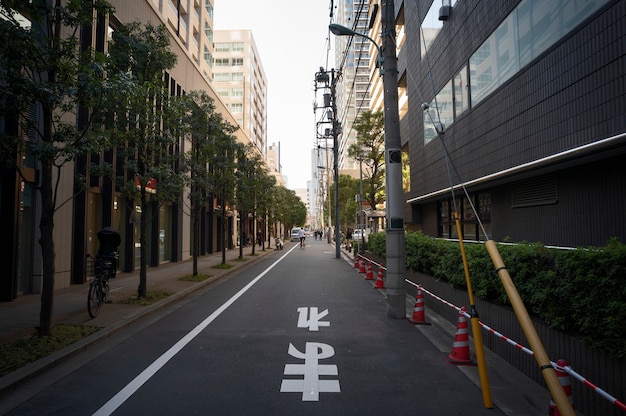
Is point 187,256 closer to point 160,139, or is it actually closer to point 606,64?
point 160,139

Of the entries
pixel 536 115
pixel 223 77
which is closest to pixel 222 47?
pixel 223 77

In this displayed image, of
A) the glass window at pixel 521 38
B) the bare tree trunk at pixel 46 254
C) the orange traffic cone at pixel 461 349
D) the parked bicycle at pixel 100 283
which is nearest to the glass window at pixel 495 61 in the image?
the glass window at pixel 521 38

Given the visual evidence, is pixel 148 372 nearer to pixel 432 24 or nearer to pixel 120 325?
pixel 120 325

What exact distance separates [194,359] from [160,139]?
676cm

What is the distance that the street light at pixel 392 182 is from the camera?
902cm

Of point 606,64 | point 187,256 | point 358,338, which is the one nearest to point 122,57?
point 358,338

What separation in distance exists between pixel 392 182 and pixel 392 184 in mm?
47

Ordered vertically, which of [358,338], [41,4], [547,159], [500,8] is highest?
[500,8]

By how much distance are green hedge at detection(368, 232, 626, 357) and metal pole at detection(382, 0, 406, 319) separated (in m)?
2.41

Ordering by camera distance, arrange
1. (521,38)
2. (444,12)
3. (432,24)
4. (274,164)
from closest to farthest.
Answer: (521,38) < (444,12) < (432,24) < (274,164)

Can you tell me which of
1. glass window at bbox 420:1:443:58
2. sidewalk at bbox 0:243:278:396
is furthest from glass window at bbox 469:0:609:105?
sidewalk at bbox 0:243:278:396

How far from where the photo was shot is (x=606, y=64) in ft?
22.0

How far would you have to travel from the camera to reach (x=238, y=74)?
221 feet

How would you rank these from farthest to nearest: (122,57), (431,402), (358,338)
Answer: (122,57) < (358,338) < (431,402)
